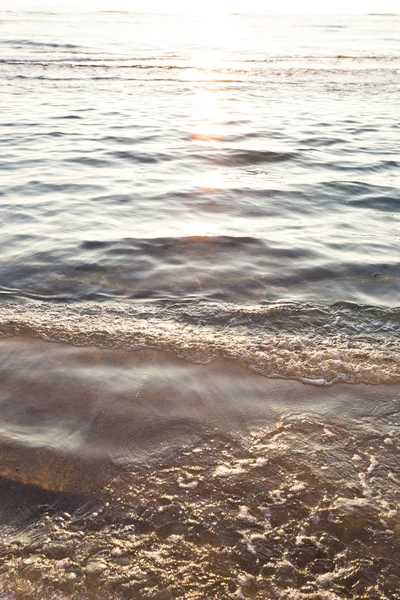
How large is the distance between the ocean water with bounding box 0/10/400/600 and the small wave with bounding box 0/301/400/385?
0.02m

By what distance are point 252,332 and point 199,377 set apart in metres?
0.63

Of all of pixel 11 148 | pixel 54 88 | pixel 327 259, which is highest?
pixel 54 88

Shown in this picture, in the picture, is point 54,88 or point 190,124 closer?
point 190,124

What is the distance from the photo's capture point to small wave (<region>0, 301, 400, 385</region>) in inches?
129

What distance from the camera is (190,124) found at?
1116cm

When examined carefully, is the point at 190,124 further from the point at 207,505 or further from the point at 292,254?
the point at 207,505

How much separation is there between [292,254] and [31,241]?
2.37m

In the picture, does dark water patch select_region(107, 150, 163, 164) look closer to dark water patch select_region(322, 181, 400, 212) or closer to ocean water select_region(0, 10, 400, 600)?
ocean water select_region(0, 10, 400, 600)

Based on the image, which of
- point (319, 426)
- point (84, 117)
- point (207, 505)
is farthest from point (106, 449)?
point (84, 117)

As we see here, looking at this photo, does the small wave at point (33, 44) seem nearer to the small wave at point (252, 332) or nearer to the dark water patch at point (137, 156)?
the dark water patch at point (137, 156)

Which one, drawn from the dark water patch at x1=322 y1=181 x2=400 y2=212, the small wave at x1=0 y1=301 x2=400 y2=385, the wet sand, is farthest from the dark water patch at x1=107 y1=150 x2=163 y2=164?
the wet sand

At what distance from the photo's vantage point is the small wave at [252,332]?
3277 mm

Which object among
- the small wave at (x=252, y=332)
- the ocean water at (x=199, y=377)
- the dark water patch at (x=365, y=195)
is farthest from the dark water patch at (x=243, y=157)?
the small wave at (x=252, y=332)

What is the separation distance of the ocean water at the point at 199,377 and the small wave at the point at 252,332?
0.02 metres
